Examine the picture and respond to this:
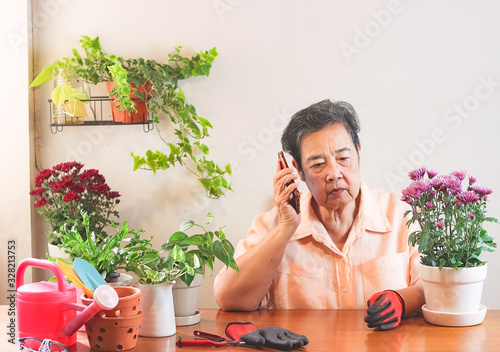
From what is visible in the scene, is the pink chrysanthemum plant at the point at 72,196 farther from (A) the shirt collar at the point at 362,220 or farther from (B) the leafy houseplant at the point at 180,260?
(B) the leafy houseplant at the point at 180,260

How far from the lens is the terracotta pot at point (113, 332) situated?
1.58m

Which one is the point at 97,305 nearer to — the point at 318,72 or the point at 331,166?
the point at 331,166

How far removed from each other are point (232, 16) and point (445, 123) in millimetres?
1170

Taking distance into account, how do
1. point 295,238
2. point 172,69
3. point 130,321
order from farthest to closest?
point 172,69 < point 295,238 < point 130,321

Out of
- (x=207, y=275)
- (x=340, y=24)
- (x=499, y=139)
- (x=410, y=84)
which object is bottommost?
(x=207, y=275)

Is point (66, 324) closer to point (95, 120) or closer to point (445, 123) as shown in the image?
point (95, 120)

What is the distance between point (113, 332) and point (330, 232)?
119cm

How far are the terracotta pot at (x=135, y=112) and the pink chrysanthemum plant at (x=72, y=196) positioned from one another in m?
0.29

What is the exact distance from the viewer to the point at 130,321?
1580 mm

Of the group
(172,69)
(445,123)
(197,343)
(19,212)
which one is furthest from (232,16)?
(197,343)

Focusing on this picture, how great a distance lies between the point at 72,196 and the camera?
2.78 metres

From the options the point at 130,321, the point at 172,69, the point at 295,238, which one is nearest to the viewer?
the point at 130,321

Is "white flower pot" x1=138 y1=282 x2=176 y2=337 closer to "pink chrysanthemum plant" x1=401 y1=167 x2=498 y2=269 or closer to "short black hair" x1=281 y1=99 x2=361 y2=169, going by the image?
"pink chrysanthemum plant" x1=401 y1=167 x2=498 y2=269

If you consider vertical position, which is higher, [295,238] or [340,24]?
[340,24]
